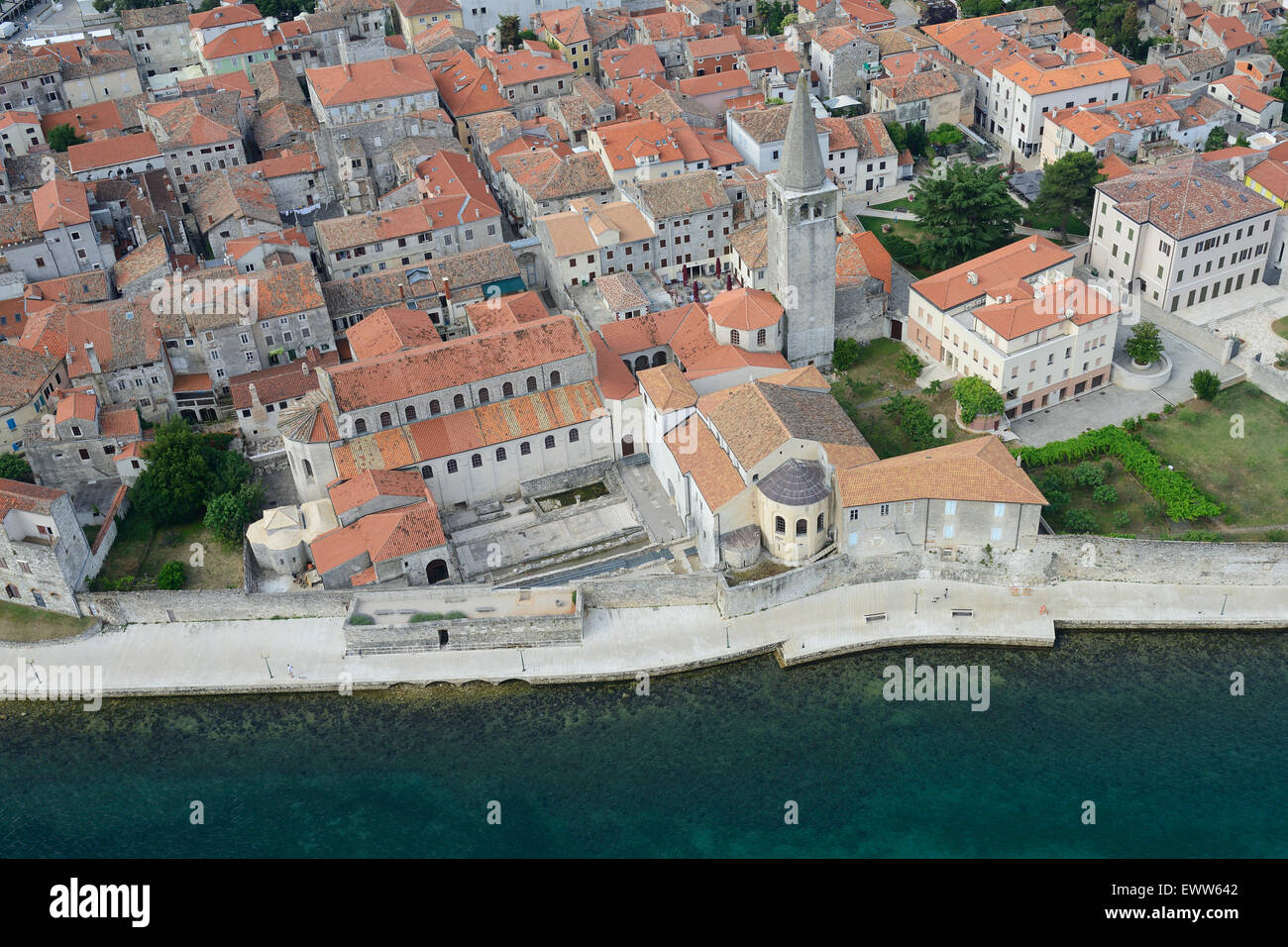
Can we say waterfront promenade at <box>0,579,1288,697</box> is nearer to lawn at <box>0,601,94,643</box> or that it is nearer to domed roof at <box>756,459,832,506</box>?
lawn at <box>0,601,94,643</box>

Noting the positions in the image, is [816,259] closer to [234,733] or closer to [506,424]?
[506,424]

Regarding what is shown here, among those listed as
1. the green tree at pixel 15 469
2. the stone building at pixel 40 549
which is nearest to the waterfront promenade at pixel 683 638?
the stone building at pixel 40 549

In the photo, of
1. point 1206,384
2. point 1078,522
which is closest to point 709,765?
point 1078,522

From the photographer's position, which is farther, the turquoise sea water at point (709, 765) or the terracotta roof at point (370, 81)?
the terracotta roof at point (370, 81)

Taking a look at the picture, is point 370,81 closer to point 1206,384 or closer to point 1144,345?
point 1144,345

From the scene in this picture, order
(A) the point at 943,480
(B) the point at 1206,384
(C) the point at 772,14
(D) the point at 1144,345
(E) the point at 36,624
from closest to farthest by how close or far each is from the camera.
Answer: (A) the point at 943,480
(E) the point at 36,624
(B) the point at 1206,384
(D) the point at 1144,345
(C) the point at 772,14

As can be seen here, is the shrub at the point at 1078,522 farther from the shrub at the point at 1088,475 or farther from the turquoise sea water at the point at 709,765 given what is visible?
the turquoise sea water at the point at 709,765

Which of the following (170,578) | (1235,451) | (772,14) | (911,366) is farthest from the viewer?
(772,14)
